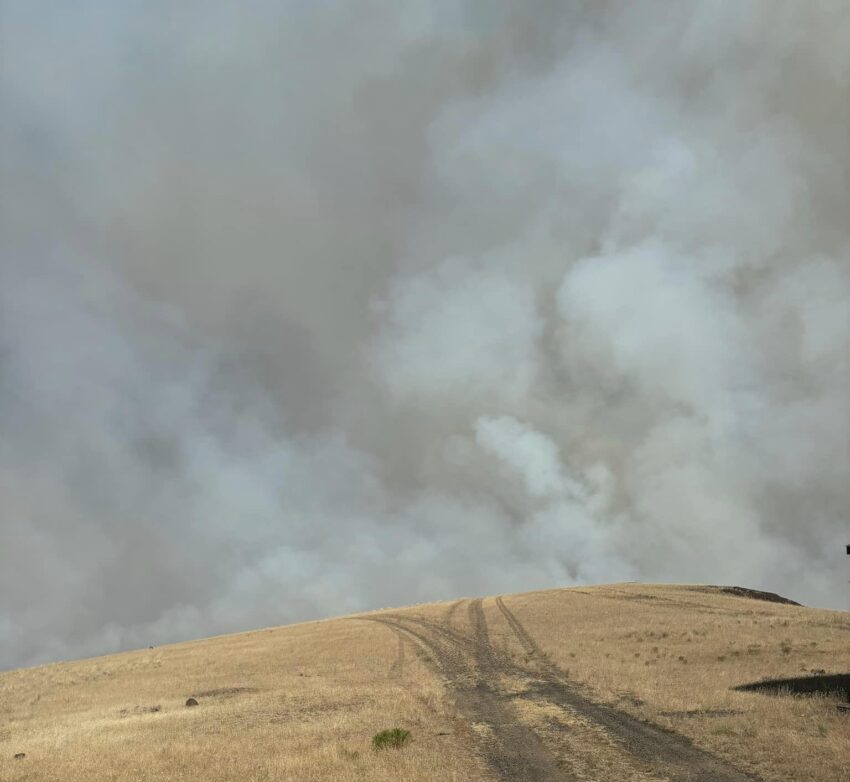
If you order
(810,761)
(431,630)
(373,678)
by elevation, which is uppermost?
(431,630)

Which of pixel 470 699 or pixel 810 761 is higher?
pixel 470 699

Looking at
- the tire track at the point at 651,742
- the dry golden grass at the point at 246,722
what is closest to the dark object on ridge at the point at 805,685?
the tire track at the point at 651,742

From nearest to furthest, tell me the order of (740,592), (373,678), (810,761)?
(810,761) < (373,678) < (740,592)

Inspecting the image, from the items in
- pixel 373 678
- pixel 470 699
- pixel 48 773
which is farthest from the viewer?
pixel 373 678

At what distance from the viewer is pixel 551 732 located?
67.4 ft

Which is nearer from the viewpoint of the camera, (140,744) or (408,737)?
(408,737)

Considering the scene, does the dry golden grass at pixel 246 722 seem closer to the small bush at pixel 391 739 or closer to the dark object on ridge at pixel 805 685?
the small bush at pixel 391 739

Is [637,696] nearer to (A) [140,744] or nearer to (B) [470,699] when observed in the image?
(B) [470,699]

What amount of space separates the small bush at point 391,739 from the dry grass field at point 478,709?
0.32m

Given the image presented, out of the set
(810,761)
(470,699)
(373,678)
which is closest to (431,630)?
(373,678)

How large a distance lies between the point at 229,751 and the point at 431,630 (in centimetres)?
3597

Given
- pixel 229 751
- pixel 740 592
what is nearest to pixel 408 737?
pixel 229 751

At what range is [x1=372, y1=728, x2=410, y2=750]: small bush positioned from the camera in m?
20.0

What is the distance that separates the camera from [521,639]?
1759 inches
